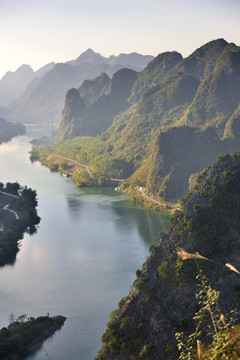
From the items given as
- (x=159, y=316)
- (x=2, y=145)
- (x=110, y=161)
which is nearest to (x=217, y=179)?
(x=159, y=316)

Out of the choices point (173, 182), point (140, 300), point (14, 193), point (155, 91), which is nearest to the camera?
point (140, 300)

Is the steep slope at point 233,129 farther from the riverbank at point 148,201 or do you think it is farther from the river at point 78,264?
the river at point 78,264

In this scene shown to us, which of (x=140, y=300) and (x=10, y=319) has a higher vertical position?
(x=140, y=300)

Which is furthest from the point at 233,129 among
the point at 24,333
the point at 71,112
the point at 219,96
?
the point at 71,112

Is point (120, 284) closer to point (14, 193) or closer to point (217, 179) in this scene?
point (217, 179)

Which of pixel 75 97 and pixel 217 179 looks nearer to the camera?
pixel 217 179

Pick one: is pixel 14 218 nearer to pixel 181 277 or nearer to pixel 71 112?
pixel 181 277

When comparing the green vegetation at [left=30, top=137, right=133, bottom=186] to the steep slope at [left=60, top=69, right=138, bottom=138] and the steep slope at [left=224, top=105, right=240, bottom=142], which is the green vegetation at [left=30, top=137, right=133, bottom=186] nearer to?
the steep slope at [left=60, top=69, right=138, bottom=138]

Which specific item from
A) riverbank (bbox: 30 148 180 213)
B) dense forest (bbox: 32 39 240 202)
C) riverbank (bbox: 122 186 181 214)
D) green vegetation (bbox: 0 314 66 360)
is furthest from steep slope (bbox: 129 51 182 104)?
green vegetation (bbox: 0 314 66 360)
